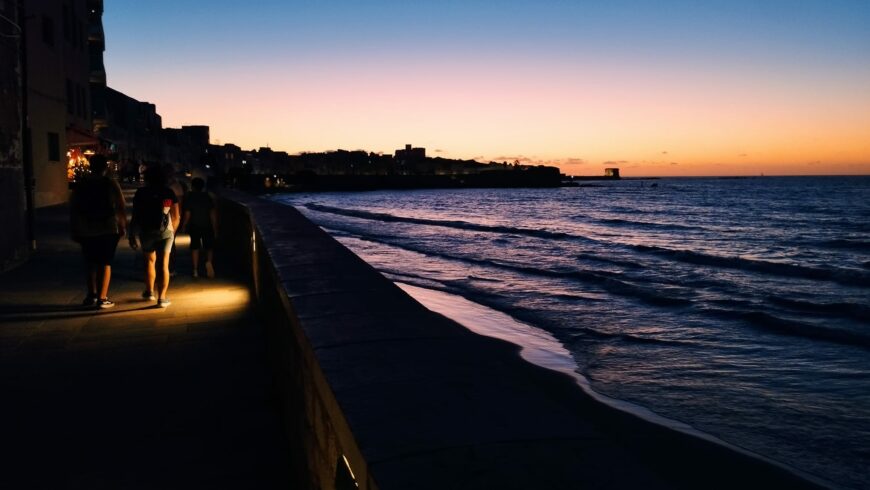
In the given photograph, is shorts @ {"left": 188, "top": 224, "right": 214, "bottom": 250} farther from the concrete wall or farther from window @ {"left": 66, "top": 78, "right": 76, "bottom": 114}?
window @ {"left": 66, "top": 78, "right": 76, "bottom": 114}

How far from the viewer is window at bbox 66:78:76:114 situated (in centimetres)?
2748

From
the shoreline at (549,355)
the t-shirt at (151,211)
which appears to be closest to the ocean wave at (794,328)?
the shoreline at (549,355)

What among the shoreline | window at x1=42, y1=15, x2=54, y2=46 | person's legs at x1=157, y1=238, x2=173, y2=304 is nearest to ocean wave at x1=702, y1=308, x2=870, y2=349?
the shoreline

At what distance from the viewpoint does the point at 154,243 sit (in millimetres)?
7844

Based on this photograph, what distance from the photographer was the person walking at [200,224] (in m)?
9.91

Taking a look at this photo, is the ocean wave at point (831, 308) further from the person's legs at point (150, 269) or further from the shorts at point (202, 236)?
the person's legs at point (150, 269)

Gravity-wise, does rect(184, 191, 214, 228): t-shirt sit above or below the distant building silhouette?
below

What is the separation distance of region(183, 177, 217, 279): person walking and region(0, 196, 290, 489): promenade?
78.3 inches

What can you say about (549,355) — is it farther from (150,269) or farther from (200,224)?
(200,224)

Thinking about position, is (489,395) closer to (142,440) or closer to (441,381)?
(441,381)

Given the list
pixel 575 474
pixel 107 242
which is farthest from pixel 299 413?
pixel 107 242

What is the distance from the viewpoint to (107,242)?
7.70 meters

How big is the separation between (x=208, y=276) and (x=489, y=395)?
8.61 meters

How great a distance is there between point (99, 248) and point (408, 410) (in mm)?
6864
